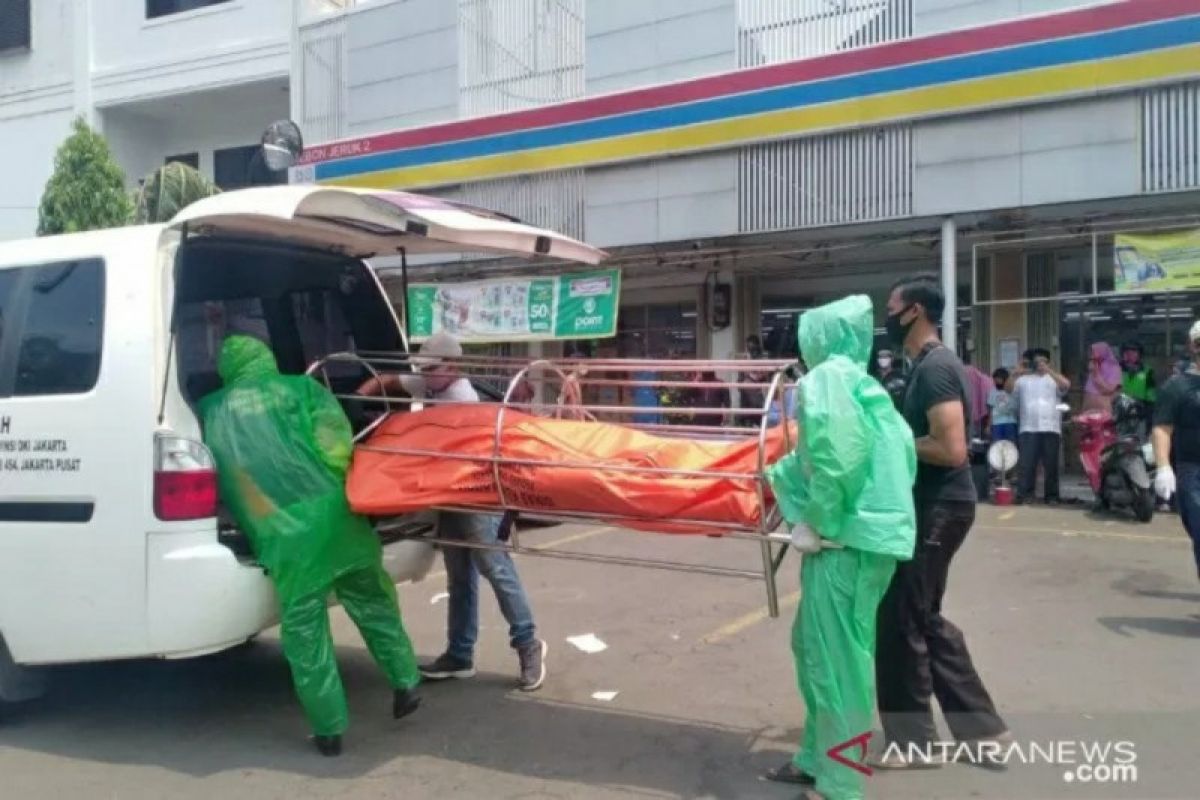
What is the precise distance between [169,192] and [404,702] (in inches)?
428

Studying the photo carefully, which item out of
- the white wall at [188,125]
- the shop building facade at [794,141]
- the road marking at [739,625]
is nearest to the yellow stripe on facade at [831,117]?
the shop building facade at [794,141]

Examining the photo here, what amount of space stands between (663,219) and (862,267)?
329 centimetres

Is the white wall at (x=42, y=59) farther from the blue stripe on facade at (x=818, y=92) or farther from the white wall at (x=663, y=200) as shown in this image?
the white wall at (x=663, y=200)

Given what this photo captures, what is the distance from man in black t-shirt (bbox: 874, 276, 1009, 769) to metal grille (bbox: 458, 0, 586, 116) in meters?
10.9

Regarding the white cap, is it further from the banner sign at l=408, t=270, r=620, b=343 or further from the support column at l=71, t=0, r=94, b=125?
the support column at l=71, t=0, r=94, b=125

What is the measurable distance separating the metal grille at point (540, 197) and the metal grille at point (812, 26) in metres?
2.72

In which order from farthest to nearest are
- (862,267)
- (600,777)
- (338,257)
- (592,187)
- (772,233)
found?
(862,267) → (592,187) → (772,233) → (338,257) → (600,777)

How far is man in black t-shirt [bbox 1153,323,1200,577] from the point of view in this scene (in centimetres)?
605

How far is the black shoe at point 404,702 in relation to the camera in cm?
468

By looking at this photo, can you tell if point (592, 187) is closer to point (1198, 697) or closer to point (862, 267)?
point (862, 267)

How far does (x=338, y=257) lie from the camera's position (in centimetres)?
548

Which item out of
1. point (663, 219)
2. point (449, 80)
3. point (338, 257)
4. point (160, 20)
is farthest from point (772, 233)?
point (160, 20)

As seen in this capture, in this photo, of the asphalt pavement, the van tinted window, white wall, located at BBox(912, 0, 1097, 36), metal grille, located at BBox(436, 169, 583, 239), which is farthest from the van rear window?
white wall, located at BBox(912, 0, 1097, 36)

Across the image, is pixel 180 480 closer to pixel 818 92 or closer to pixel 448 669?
pixel 448 669
